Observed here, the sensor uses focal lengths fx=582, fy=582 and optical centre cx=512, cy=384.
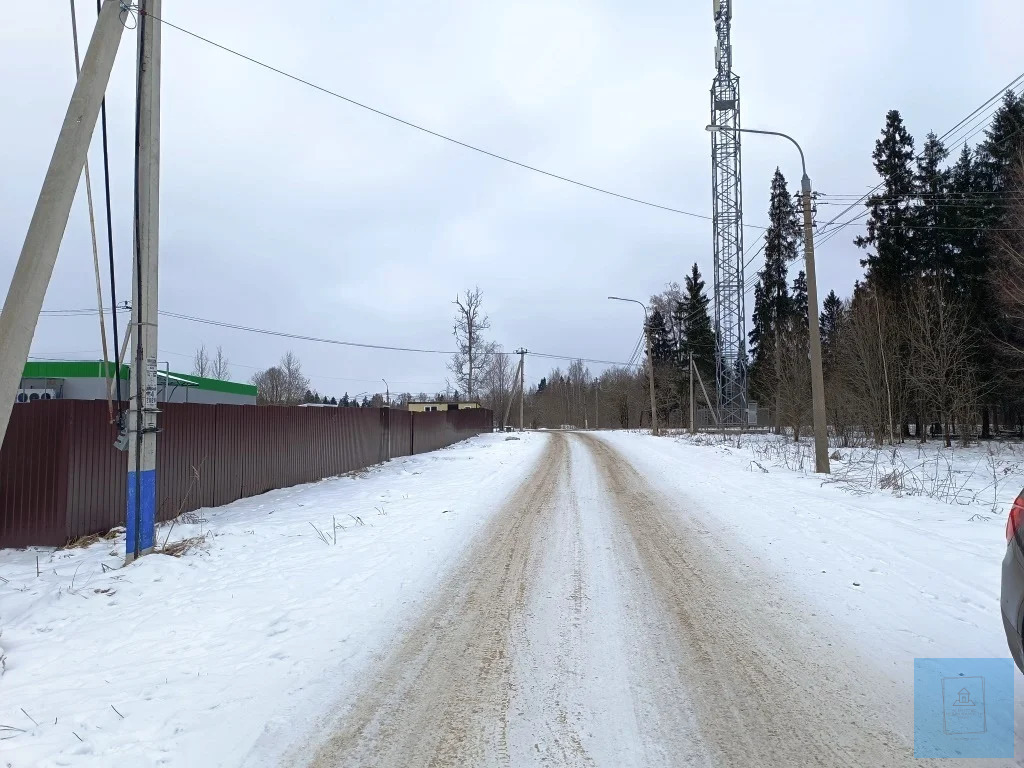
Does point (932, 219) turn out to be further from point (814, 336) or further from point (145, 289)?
point (145, 289)

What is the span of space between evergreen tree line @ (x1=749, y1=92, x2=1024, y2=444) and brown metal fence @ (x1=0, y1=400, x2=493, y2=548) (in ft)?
64.1

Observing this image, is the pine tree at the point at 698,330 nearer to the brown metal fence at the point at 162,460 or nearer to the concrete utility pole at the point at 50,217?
the brown metal fence at the point at 162,460

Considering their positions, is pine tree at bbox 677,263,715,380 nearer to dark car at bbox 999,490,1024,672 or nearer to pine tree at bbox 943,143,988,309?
pine tree at bbox 943,143,988,309

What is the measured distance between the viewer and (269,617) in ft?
16.3

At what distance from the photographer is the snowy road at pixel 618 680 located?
2.95 m

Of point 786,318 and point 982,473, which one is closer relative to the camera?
point 982,473

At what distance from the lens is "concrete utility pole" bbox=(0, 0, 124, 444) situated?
3.92 metres

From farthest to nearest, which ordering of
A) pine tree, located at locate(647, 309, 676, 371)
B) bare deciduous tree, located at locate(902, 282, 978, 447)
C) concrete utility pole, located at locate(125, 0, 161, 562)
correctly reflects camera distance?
pine tree, located at locate(647, 309, 676, 371), bare deciduous tree, located at locate(902, 282, 978, 447), concrete utility pole, located at locate(125, 0, 161, 562)

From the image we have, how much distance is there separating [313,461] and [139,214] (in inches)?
346

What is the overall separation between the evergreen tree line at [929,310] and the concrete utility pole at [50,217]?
924 inches

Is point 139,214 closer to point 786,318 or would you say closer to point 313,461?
point 313,461

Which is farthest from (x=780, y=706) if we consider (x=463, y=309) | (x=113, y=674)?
(x=463, y=309)

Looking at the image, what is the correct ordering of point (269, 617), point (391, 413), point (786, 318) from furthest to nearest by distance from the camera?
1. point (786, 318)
2. point (391, 413)
3. point (269, 617)

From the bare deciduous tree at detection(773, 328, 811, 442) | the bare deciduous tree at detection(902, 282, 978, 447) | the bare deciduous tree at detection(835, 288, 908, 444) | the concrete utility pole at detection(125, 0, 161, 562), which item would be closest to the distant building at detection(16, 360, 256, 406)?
the concrete utility pole at detection(125, 0, 161, 562)
